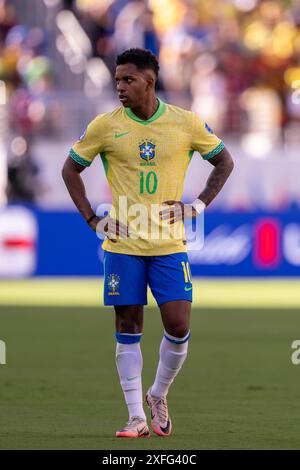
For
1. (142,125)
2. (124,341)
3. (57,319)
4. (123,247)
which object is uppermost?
(142,125)

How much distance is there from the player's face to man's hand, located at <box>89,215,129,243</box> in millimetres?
714

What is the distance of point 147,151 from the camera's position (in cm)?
762

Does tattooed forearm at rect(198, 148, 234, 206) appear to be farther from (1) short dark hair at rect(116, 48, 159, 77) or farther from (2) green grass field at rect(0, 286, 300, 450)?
(2) green grass field at rect(0, 286, 300, 450)

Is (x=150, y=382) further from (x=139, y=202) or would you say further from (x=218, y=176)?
(x=139, y=202)

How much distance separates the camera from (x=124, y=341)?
7.73 m

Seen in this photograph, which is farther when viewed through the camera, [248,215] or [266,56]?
[266,56]

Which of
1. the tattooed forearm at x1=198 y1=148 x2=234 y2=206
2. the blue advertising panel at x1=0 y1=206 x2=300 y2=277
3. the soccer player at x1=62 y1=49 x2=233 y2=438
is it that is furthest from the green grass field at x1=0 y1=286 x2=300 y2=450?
the blue advertising panel at x1=0 y1=206 x2=300 y2=277

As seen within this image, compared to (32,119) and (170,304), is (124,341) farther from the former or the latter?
(32,119)

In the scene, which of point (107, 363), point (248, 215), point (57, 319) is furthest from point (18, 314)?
point (248, 215)

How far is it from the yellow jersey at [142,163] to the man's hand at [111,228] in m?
0.03

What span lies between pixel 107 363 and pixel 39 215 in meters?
10.8
